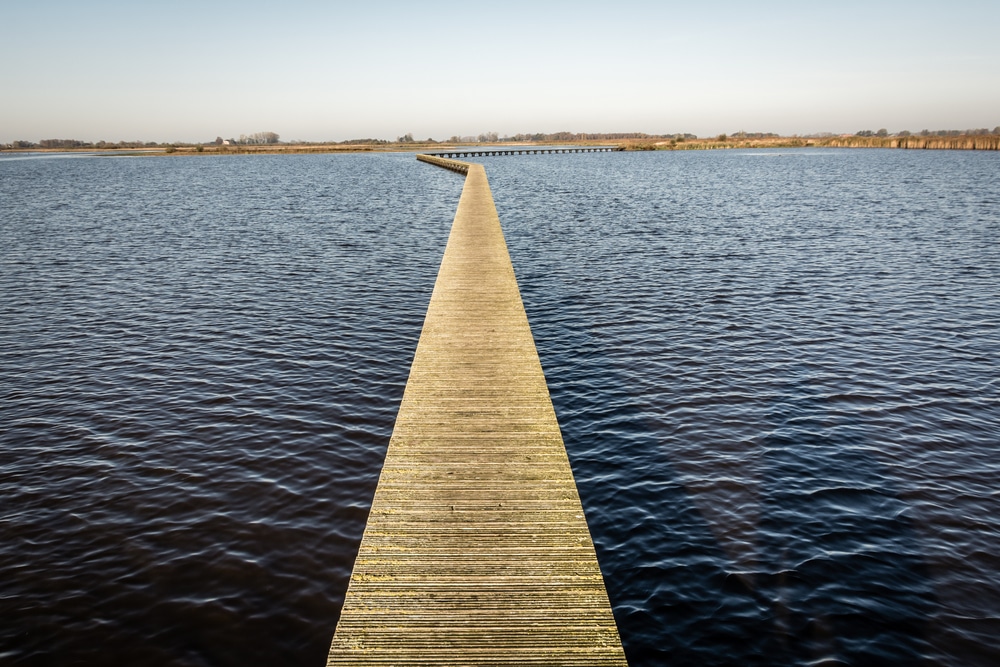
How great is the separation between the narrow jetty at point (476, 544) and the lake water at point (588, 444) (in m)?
1.56

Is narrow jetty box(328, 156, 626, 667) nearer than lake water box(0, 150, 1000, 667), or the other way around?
narrow jetty box(328, 156, 626, 667)

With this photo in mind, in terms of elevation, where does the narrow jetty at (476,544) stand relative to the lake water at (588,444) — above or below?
above

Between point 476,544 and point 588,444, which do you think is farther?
point 588,444

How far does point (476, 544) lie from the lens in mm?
6461

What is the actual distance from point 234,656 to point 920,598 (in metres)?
7.87

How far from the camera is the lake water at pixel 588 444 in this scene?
7.35m

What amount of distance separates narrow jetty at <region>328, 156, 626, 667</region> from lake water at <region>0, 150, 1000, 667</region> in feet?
5.12

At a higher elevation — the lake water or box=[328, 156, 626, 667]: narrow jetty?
box=[328, 156, 626, 667]: narrow jetty

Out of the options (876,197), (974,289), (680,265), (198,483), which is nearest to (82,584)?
(198,483)

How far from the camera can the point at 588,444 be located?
38.5 ft

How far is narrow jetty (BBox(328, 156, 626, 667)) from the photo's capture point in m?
5.26

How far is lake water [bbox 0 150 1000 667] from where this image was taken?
289 inches

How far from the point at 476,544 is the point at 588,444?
5.58 metres

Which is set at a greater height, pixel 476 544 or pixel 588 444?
pixel 476 544
